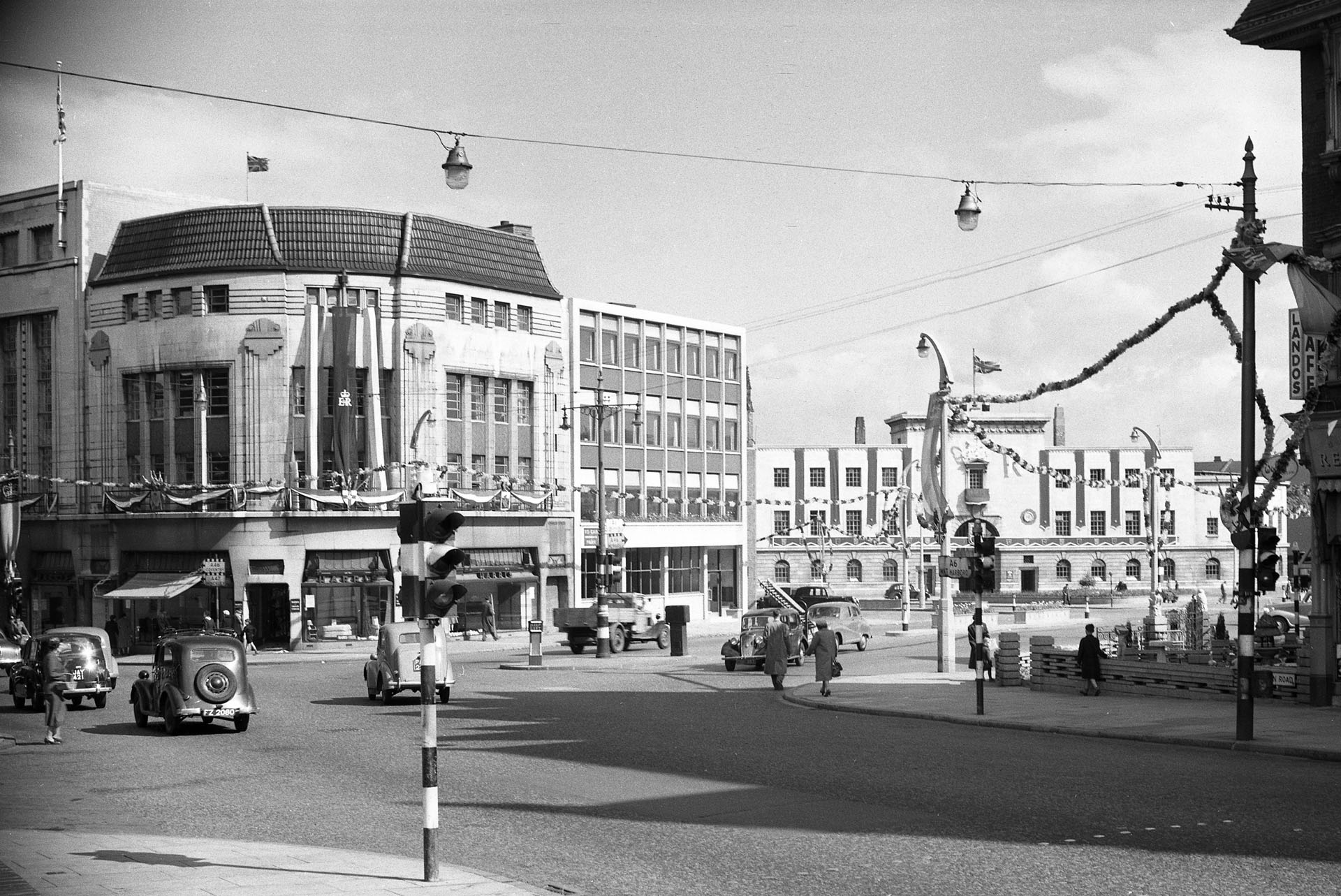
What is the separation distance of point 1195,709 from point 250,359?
41.9 m

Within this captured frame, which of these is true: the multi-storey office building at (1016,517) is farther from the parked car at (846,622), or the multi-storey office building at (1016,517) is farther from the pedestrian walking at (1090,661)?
the pedestrian walking at (1090,661)

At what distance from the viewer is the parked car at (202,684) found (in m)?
26.1

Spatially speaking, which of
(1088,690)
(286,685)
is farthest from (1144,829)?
(286,685)

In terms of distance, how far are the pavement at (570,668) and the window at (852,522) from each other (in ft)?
202

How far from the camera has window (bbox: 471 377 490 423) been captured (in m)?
63.9

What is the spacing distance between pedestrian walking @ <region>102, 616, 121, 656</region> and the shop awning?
1.00 metres

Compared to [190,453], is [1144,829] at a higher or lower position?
lower

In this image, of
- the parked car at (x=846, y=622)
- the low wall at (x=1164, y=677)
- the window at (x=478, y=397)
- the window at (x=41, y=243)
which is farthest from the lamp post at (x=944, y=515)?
the window at (x=41, y=243)

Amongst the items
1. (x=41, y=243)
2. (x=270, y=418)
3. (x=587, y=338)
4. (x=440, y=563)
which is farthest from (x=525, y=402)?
(x=440, y=563)

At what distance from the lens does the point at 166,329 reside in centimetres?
6050

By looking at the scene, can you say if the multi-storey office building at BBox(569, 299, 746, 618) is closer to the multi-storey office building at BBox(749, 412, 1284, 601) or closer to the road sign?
the multi-storey office building at BBox(749, 412, 1284, 601)

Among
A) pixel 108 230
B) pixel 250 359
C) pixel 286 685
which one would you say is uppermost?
pixel 108 230

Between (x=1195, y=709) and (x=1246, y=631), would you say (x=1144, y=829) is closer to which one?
(x=1246, y=631)

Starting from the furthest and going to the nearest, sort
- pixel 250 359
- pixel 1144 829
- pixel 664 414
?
pixel 664 414
pixel 250 359
pixel 1144 829
